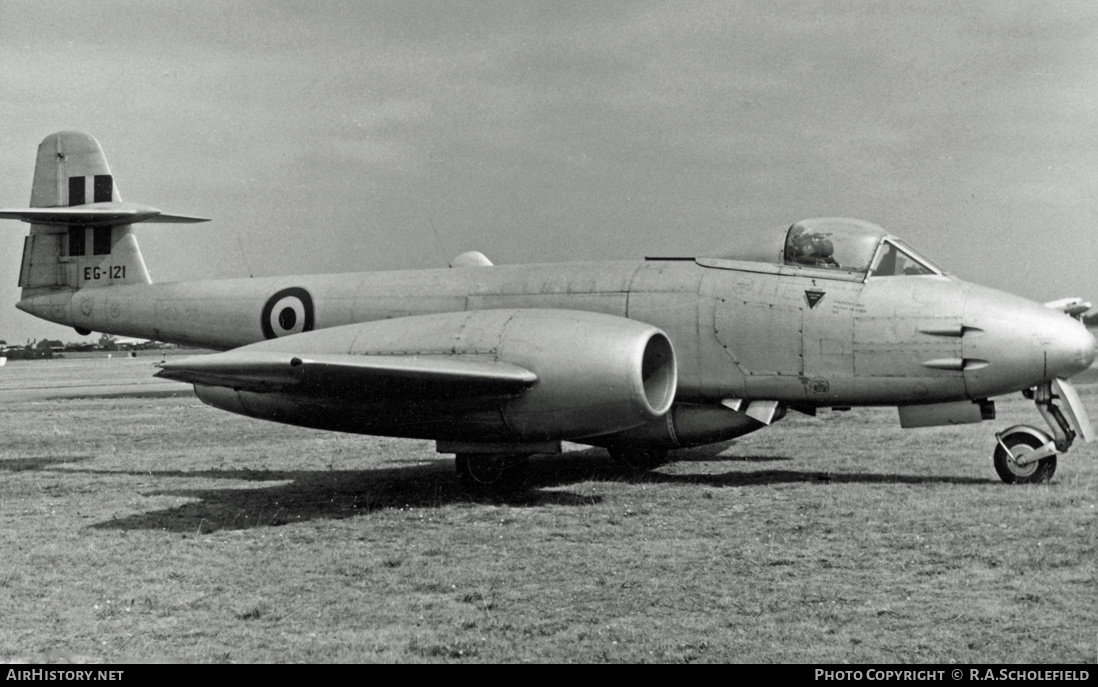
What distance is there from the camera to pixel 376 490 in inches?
356

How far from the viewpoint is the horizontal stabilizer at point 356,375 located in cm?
715

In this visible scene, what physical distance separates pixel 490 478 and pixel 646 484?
154 cm

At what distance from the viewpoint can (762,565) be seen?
5.62 m

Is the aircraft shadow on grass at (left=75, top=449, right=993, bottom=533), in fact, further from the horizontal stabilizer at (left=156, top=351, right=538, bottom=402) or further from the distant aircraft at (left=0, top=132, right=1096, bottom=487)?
the horizontal stabilizer at (left=156, top=351, right=538, bottom=402)

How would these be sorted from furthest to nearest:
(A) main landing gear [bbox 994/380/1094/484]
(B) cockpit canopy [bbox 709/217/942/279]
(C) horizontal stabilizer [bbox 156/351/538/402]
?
(B) cockpit canopy [bbox 709/217/942/279]
(A) main landing gear [bbox 994/380/1094/484]
(C) horizontal stabilizer [bbox 156/351/538/402]

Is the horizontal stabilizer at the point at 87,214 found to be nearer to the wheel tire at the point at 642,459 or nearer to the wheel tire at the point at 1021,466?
the wheel tire at the point at 642,459

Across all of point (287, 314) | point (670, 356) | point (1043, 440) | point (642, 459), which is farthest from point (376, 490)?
point (1043, 440)

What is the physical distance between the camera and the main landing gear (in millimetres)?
8055

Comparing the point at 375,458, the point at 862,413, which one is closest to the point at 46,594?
the point at 375,458

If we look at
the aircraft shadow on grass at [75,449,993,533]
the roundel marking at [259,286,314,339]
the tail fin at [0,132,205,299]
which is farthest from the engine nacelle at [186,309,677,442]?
the tail fin at [0,132,205,299]

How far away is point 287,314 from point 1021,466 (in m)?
7.35

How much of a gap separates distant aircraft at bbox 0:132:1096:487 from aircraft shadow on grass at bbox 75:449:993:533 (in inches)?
17.3

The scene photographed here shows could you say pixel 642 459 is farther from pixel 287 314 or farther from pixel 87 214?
pixel 87 214

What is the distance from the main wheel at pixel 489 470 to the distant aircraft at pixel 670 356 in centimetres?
2
